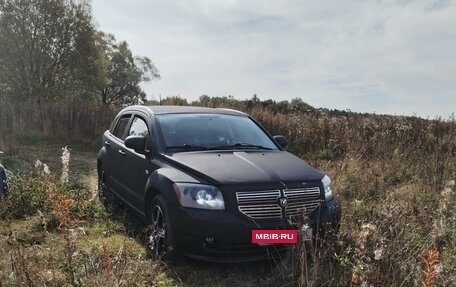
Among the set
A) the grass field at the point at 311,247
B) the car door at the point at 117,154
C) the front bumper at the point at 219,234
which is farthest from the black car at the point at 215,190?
the car door at the point at 117,154

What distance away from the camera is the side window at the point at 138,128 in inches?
228

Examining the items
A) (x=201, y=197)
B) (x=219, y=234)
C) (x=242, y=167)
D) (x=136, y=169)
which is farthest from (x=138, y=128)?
(x=219, y=234)

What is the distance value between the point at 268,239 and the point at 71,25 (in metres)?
32.8

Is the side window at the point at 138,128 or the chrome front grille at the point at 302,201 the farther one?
the side window at the point at 138,128

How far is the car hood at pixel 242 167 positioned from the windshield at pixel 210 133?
0.29 metres

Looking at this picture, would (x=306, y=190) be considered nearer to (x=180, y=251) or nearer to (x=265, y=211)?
(x=265, y=211)

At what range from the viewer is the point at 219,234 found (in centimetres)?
409

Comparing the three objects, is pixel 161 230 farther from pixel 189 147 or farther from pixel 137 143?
pixel 137 143

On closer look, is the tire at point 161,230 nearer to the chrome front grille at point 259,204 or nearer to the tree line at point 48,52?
the chrome front grille at point 259,204

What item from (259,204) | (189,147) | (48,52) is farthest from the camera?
(48,52)

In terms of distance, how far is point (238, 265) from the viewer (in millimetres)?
4637

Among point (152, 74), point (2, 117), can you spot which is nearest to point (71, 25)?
point (2, 117)

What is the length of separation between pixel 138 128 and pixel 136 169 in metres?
0.76

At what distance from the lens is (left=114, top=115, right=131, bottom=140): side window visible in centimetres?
661
